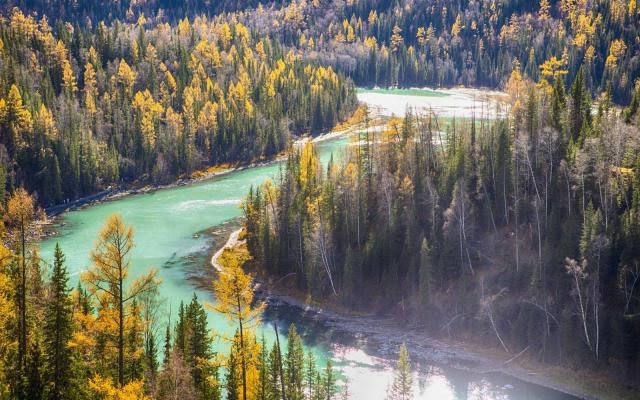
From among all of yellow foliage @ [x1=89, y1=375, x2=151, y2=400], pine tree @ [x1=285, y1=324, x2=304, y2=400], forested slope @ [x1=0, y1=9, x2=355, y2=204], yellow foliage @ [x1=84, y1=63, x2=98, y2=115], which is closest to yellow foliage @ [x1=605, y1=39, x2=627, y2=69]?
forested slope @ [x1=0, y1=9, x2=355, y2=204]

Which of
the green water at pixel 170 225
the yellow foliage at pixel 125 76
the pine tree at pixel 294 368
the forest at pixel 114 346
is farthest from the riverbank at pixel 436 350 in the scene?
the yellow foliage at pixel 125 76

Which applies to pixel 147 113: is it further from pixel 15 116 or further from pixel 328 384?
pixel 328 384

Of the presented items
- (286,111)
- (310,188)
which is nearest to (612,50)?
(286,111)

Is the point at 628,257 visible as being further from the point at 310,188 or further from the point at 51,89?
the point at 51,89

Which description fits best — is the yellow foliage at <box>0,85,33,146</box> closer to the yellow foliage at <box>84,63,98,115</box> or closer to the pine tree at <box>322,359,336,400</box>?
the yellow foliage at <box>84,63,98,115</box>

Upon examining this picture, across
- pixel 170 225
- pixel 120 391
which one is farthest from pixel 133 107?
pixel 120 391

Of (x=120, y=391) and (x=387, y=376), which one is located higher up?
(x=120, y=391)
